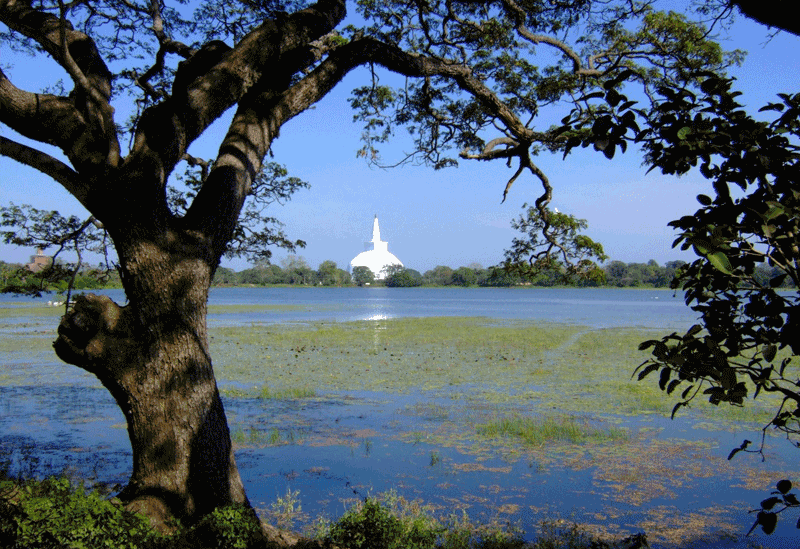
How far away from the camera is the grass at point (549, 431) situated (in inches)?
248

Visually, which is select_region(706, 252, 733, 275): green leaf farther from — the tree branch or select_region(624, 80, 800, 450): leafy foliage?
the tree branch

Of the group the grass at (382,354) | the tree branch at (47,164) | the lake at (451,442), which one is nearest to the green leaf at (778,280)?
the tree branch at (47,164)

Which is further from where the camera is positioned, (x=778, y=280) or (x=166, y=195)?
(x=166, y=195)

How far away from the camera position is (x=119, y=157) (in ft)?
10.2

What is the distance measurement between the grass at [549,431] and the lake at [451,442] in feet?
0.28

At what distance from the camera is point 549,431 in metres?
6.53

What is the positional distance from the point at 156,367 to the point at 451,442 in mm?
3795

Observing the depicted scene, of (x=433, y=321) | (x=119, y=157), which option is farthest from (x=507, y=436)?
(x=433, y=321)

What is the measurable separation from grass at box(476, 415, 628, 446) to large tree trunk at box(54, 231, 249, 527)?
3.89m

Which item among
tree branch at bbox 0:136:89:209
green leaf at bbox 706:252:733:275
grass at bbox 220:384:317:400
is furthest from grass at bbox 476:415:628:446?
green leaf at bbox 706:252:733:275

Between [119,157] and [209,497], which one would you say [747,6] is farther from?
[209,497]

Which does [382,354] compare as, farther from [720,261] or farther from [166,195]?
[720,261]

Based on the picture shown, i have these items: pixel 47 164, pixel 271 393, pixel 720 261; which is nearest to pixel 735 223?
pixel 720 261

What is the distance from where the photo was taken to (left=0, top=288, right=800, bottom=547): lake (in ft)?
15.6
